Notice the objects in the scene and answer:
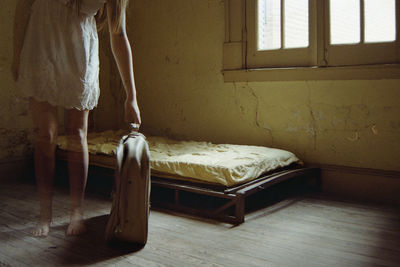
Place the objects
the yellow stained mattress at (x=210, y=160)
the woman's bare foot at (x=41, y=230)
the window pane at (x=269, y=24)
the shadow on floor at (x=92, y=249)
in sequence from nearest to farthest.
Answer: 1. the shadow on floor at (x=92, y=249)
2. the woman's bare foot at (x=41, y=230)
3. the yellow stained mattress at (x=210, y=160)
4. the window pane at (x=269, y=24)

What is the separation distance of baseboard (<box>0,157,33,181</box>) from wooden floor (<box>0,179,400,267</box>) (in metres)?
0.91

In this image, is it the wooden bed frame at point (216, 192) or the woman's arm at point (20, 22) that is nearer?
the woman's arm at point (20, 22)

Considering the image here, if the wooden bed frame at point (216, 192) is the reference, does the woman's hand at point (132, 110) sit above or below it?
above

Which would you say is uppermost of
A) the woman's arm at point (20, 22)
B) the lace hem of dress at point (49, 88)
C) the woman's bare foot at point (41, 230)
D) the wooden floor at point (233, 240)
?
the woman's arm at point (20, 22)

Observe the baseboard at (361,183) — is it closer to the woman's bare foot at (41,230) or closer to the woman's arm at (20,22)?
the woman's bare foot at (41,230)

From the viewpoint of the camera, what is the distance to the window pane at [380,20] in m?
2.79

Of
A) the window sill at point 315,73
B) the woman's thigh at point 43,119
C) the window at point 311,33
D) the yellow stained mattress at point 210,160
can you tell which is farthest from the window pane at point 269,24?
the woman's thigh at point 43,119

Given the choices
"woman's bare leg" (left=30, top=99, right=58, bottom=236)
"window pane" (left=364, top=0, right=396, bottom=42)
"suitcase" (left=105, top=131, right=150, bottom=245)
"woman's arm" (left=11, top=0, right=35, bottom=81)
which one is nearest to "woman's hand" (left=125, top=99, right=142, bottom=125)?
"suitcase" (left=105, top=131, right=150, bottom=245)

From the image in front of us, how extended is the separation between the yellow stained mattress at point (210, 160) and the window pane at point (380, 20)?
41.6 inches

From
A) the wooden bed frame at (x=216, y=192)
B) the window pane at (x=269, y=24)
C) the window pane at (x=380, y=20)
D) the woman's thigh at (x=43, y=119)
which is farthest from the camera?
the window pane at (x=269, y=24)

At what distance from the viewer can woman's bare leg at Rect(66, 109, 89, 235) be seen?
2.04 m

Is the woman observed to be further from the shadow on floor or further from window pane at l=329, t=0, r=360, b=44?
window pane at l=329, t=0, r=360, b=44

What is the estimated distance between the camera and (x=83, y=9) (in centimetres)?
192

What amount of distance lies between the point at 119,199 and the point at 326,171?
75.1 inches
